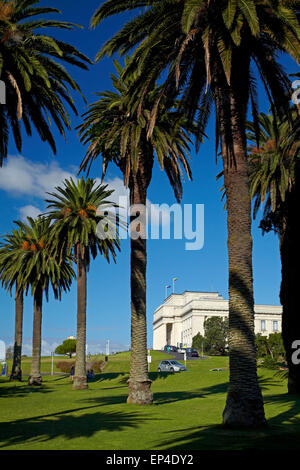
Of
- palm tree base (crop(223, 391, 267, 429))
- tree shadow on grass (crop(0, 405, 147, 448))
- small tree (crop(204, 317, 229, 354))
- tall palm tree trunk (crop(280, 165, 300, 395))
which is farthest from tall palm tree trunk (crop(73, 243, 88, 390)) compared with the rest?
small tree (crop(204, 317, 229, 354))

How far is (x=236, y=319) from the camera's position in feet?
49.5

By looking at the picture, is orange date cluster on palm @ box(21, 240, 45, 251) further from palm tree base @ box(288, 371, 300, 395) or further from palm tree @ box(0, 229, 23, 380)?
palm tree base @ box(288, 371, 300, 395)

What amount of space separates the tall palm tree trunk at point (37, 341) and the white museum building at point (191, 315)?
72.0 meters

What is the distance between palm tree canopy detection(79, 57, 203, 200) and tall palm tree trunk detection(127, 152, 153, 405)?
195cm

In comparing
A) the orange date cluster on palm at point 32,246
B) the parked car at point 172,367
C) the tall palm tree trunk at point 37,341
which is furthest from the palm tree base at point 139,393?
the parked car at point 172,367

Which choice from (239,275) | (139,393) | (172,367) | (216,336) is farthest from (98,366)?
(239,275)

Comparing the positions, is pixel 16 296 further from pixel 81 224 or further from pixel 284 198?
pixel 284 198

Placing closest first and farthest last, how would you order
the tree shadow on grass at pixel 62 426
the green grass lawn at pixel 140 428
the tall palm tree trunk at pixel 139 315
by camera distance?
the green grass lawn at pixel 140 428 < the tree shadow on grass at pixel 62 426 < the tall palm tree trunk at pixel 139 315

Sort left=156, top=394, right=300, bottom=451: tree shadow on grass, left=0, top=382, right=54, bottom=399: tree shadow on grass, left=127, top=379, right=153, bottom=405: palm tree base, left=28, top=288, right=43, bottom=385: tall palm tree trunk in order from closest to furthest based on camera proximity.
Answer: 1. left=156, top=394, right=300, bottom=451: tree shadow on grass
2. left=127, top=379, right=153, bottom=405: palm tree base
3. left=0, top=382, right=54, bottom=399: tree shadow on grass
4. left=28, top=288, right=43, bottom=385: tall palm tree trunk

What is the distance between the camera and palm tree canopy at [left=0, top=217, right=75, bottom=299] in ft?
155

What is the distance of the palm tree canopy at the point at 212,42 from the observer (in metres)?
15.1

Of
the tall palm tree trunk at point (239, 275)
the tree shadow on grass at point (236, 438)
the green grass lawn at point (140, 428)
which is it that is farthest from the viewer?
the tall palm tree trunk at point (239, 275)

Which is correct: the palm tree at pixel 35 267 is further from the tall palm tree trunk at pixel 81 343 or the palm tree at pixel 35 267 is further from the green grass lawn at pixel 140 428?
the green grass lawn at pixel 140 428

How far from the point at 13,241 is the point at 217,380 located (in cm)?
2353
